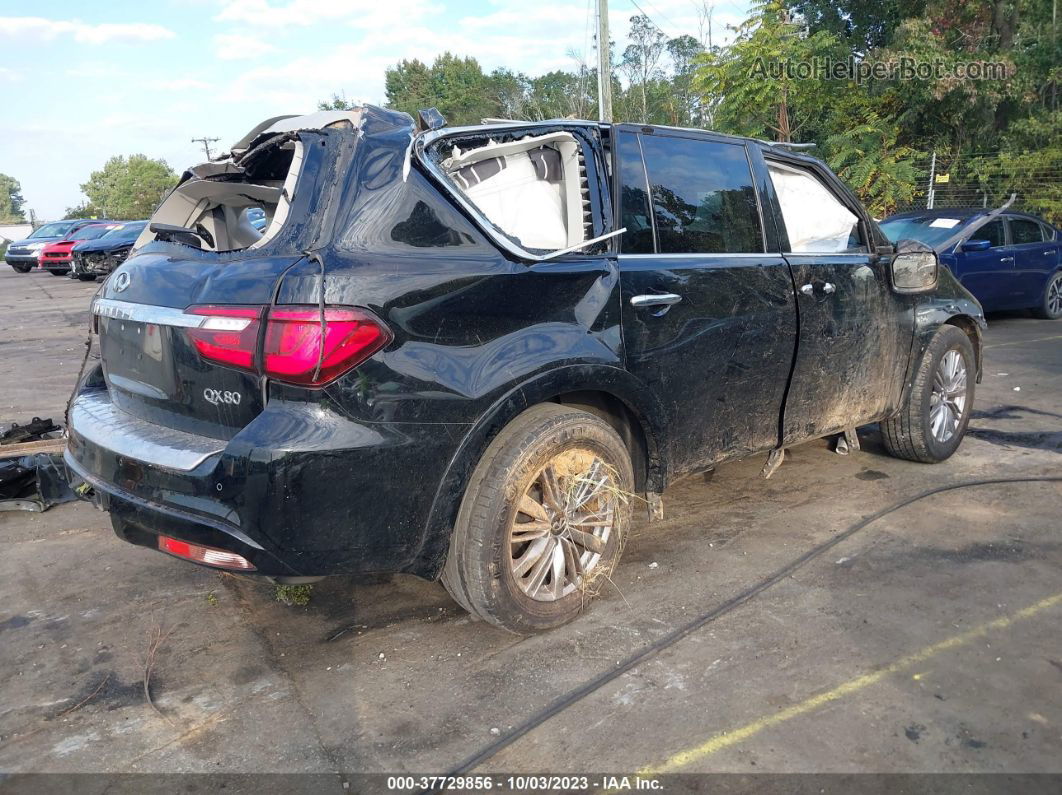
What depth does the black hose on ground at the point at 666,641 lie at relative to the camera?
108 inches

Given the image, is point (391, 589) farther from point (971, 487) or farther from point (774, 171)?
point (971, 487)

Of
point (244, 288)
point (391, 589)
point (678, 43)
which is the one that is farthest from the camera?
point (678, 43)

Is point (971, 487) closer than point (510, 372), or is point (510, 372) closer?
point (510, 372)

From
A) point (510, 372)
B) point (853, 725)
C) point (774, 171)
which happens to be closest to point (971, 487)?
point (774, 171)

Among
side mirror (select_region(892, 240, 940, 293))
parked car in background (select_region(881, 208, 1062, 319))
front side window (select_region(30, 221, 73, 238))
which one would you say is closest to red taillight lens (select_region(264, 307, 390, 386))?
side mirror (select_region(892, 240, 940, 293))

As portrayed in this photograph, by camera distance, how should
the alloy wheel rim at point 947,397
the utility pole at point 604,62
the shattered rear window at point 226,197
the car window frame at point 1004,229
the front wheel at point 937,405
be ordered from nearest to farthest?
1. the shattered rear window at point 226,197
2. the front wheel at point 937,405
3. the alloy wheel rim at point 947,397
4. the car window frame at point 1004,229
5. the utility pole at point 604,62

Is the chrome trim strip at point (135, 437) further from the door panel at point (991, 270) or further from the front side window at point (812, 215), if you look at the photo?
the door panel at point (991, 270)

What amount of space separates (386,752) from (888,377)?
3.50 m

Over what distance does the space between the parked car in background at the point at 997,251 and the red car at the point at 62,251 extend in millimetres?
23995

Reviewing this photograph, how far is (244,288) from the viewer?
282cm

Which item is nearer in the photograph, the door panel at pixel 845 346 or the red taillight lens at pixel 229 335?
the red taillight lens at pixel 229 335

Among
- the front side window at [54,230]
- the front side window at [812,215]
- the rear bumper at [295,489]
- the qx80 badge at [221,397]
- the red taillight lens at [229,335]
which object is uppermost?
the front side window at [54,230]

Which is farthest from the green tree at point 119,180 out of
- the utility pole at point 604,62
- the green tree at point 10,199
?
the utility pole at point 604,62

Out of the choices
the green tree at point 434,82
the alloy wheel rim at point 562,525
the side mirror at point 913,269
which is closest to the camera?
the alloy wheel rim at point 562,525
